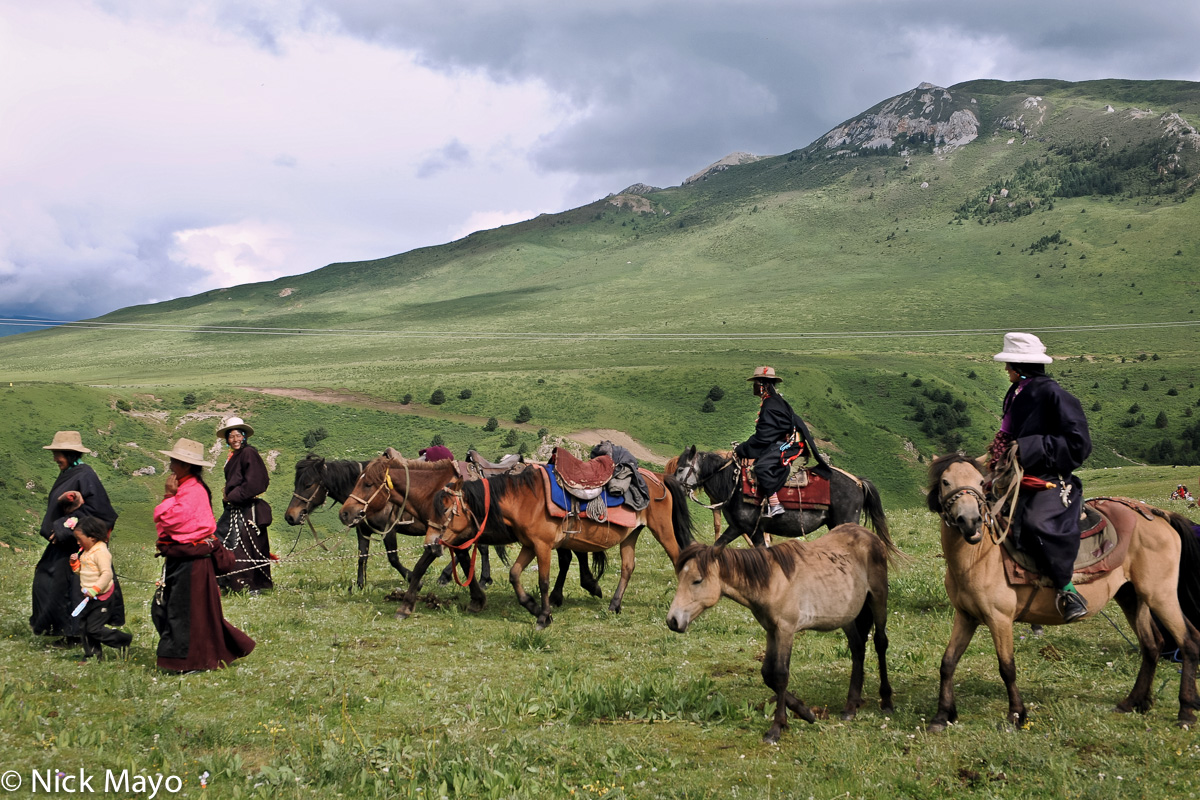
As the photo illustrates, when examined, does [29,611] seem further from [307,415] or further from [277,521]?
[307,415]

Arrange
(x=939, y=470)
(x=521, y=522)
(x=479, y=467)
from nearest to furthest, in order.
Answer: (x=939, y=470)
(x=521, y=522)
(x=479, y=467)

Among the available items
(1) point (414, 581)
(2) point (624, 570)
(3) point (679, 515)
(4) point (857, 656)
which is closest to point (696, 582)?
(4) point (857, 656)

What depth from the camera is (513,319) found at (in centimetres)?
14738

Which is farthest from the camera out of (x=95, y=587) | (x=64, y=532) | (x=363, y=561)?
(x=363, y=561)

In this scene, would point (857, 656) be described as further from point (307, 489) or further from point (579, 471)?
point (307, 489)

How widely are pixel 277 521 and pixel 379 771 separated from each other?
36734 millimetres

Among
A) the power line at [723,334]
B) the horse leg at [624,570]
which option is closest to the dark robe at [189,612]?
the horse leg at [624,570]

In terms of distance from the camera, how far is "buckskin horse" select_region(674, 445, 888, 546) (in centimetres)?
1278

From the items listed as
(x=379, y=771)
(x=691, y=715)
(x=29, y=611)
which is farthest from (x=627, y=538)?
(x=29, y=611)

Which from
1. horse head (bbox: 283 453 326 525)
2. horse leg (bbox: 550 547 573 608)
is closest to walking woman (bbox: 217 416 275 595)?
horse head (bbox: 283 453 326 525)

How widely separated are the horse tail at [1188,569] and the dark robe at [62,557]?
10.8 metres

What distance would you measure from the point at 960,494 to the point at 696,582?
2.22 metres

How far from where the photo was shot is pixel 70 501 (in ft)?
30.8

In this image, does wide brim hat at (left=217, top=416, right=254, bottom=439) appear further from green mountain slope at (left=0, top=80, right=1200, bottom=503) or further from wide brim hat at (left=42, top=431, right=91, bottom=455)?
green mountain slope at (left=0, top=80, right=1200, bottom=503)
